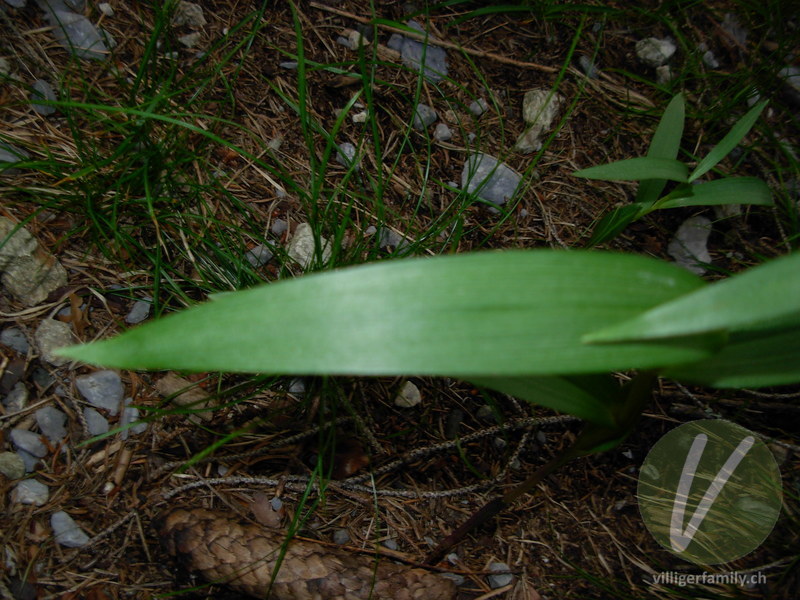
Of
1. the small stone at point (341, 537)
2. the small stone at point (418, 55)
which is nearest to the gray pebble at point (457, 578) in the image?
the small stone at point (341, 537)

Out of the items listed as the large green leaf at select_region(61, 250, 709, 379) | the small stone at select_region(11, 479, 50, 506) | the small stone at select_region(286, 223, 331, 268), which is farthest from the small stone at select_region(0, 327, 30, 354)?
the large green leaf at select_region(61, 250, 709, 379)

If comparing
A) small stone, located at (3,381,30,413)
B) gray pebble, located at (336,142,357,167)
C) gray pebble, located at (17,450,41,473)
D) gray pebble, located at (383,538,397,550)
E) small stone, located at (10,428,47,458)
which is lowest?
gray pebble, located at (383,538,397,550)

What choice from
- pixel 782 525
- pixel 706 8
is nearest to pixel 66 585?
pixel 782 525

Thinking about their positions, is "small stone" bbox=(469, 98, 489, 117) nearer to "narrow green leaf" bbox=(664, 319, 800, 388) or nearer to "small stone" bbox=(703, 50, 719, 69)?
"small stone" bbox=(703, 50, 719, 69)

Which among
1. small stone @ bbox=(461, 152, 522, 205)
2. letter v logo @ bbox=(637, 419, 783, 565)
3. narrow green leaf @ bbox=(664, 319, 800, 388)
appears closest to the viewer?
narrow green leaf @ bbox=(664, 319, 800, 388)

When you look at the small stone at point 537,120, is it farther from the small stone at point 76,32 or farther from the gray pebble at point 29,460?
the gray pebble at point 29,460
